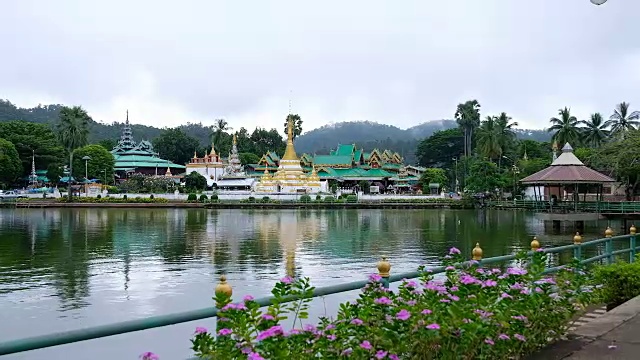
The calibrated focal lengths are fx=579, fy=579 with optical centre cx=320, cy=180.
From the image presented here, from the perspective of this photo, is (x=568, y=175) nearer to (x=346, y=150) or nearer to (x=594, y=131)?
(x=594, y=131)

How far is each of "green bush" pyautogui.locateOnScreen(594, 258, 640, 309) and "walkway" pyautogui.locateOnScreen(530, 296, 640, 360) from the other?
35.3 inches

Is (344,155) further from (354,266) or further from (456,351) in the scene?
(456,351)

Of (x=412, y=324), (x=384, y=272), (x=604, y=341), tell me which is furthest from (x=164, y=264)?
(x=412, y=324)

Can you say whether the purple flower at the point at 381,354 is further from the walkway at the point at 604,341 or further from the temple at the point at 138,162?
the temple at the point at 138,162

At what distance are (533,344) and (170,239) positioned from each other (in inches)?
820

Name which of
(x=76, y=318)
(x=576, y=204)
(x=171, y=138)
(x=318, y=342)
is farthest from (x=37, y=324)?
(x=171, y=138)

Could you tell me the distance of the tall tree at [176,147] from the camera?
96.3m

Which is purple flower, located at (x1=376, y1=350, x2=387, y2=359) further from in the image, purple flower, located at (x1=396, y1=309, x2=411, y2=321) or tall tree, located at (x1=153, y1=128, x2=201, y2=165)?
tall tree, located at (x1=153, y1=128, x2=201, y2=165)

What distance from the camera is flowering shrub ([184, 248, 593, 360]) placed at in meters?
A: 3.43

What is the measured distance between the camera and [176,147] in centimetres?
9656

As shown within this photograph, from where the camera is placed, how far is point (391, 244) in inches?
870

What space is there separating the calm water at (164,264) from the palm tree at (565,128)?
2921 centimetres

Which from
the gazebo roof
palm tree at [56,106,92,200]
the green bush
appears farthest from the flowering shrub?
palm tree at [56,106,92,200]

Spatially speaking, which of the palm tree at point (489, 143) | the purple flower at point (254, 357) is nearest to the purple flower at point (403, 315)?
the purple flower at point (254, 357)
